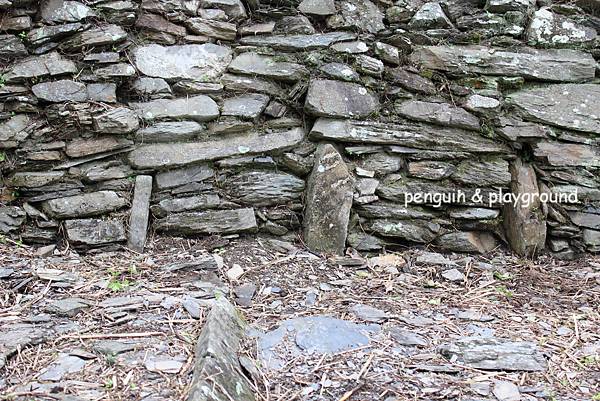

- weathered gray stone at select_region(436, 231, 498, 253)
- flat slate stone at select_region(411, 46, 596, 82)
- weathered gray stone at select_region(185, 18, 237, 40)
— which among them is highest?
weathered gray stone at select_region(185, 18, 237, 40)

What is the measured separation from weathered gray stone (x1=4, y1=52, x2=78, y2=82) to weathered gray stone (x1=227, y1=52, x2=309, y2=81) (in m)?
1.16

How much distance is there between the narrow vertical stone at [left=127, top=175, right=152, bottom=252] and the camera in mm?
3947

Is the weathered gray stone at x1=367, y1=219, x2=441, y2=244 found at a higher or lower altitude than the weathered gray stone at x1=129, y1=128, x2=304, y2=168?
lower

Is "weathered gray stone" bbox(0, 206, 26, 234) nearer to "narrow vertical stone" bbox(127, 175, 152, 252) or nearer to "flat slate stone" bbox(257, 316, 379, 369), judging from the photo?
"narrow vertical stone" bbox(127, 175, 152, 252)

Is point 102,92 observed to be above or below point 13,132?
above

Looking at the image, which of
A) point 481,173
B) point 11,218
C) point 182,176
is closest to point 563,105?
point 481,173

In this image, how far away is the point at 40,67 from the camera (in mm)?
3861

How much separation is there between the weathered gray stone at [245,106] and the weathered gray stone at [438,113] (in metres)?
1.07

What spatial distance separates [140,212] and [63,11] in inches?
59.9

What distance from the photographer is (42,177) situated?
3859 millimetres

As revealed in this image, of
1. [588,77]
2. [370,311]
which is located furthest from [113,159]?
[588,77]

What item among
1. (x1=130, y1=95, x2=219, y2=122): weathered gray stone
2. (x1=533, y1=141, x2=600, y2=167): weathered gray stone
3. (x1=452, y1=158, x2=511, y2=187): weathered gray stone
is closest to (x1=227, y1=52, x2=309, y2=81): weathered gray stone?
(x1=130, y1=95, x2=219, y2=122): weathered gray stone

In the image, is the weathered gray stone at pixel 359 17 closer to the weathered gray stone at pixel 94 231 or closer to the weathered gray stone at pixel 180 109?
the weathered gray stone at pixel 180 109

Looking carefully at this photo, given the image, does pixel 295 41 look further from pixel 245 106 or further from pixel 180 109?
pixel 180 109
